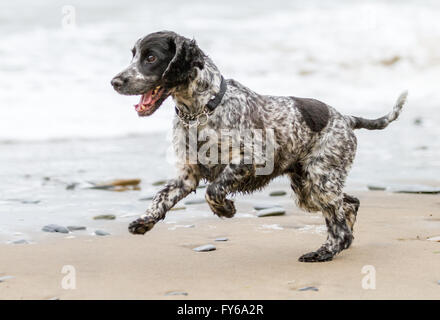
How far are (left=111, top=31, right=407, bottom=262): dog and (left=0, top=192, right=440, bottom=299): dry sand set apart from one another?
0.30 metres

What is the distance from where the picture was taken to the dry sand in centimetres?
399

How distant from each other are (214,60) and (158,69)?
13912 millimetres

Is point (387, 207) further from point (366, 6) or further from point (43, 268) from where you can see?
point (366, 6)

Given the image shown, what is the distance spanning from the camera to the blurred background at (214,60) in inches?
362

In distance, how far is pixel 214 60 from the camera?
60.2 ft

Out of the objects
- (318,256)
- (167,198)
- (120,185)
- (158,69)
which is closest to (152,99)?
(158,69)

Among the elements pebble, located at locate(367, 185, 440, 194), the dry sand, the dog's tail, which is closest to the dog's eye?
the dry sand

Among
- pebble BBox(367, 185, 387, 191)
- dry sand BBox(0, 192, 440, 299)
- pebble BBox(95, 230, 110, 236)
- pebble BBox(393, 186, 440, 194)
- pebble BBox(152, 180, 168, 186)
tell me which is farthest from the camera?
pebble BBox(152, 180, 168, 186)

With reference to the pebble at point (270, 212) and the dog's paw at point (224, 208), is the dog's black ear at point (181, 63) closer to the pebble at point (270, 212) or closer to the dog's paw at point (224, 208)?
the dog's paw at point (224, 208)

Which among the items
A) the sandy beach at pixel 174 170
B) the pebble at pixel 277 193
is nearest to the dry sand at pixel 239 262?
the sandy beach at pixel 174 170

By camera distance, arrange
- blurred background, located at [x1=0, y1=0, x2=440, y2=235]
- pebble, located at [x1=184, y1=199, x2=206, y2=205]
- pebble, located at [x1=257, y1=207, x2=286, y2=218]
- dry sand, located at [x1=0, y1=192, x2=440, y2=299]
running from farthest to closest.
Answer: blurred background, located at [x1=0, y1=0, x2=440, y2=235]
pebble, located at [x1=184, y1=199, x2=206, y2=205]
pebble, located at [x1=257, y1=207, x2=286, y2=218]
dry sand, located at [x1=0, y1=192, x2=440, y2=299]

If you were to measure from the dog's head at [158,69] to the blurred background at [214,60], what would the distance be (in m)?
1.02

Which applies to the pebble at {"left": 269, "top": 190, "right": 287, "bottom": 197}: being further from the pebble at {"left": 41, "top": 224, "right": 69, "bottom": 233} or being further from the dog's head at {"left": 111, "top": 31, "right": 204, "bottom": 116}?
the dog's head at {"left": 111, "top": 31, "right": 204, "bottom": 116}

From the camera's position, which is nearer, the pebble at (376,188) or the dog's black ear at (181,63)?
the dog's black ear at (181,63)
